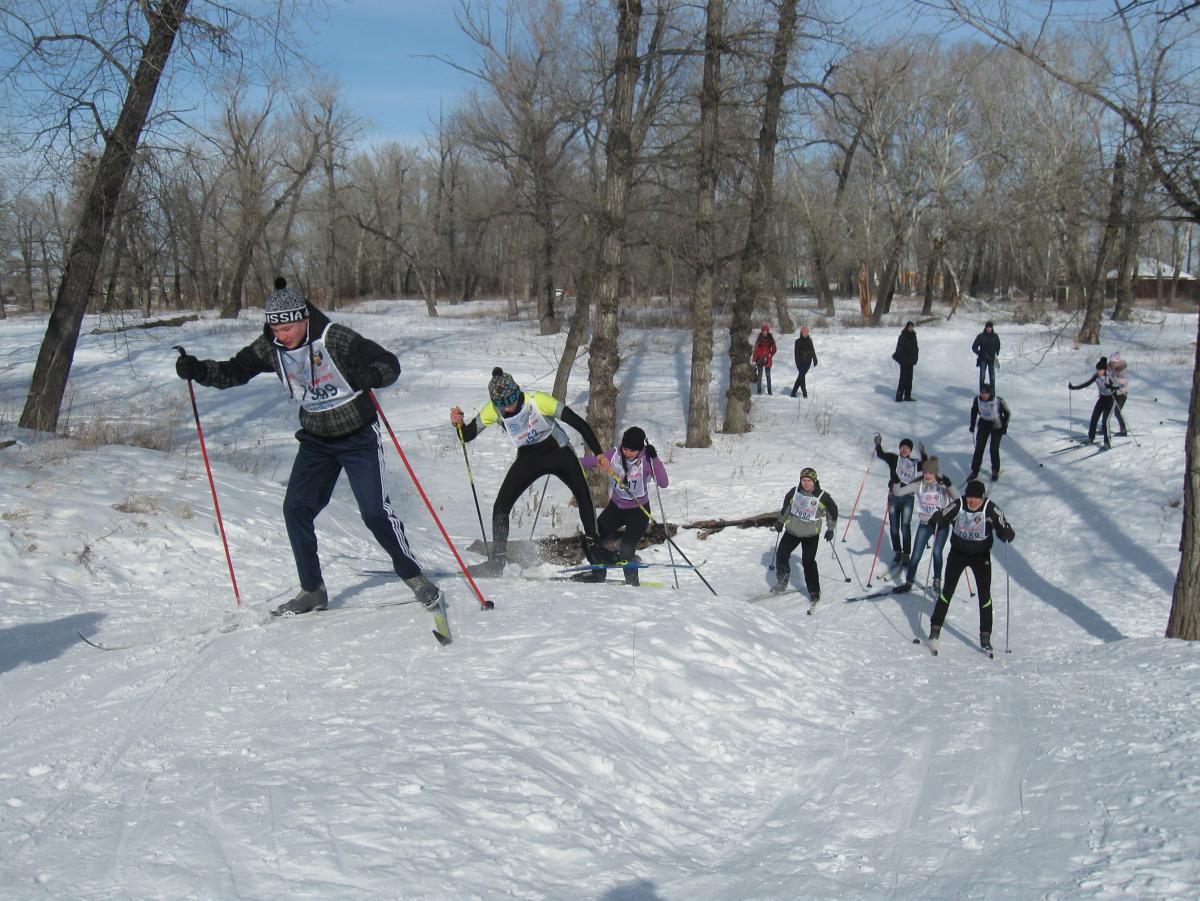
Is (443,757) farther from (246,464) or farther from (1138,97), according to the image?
(246,464)

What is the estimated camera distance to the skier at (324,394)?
5.69m

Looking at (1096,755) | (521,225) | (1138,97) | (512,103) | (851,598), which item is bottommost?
(851,598)

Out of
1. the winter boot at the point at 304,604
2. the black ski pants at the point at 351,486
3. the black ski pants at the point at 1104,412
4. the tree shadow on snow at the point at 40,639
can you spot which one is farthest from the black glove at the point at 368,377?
the black ski pants at the point at 1104,412

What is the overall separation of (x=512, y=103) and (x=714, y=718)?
29.4 meters

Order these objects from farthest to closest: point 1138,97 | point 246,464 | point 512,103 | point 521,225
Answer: point 521,225
point 512,103
point 246,464
point 1138,97

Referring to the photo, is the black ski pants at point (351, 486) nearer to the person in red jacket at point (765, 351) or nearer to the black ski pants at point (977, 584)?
the black ski pants at point (977, 584)

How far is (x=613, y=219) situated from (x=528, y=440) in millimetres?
6413

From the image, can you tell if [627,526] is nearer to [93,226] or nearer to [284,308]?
[284,308]

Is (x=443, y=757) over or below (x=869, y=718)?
over

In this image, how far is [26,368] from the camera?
78.6 feet

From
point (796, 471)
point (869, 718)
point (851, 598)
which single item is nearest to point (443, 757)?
point (869, 718)

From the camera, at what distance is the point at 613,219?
13.8 m

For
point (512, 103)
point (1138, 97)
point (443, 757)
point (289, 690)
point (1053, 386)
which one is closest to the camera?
point (443, 757)

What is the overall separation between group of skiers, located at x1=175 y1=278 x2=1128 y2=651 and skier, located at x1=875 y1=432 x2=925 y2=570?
2 cm
